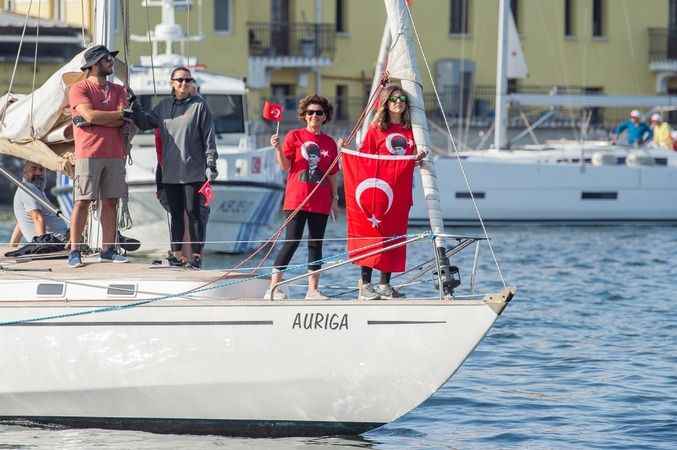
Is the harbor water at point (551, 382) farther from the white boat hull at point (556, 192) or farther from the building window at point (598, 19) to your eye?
the building window at point (598, 19)

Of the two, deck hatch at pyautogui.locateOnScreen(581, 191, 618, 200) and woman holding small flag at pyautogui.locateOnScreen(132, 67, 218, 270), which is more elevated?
woman holding small flag at pyautogui.locateOnScreen(132, 67, 218, 270)

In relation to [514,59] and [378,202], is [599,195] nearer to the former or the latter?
[514,59]

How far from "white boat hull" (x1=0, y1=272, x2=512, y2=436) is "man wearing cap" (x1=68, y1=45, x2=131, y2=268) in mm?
1007

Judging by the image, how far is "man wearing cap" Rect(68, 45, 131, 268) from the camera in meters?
11.6

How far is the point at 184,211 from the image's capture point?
40.7ft

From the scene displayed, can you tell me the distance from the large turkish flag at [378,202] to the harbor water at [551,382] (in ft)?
3.80

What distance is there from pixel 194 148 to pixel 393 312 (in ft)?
8.26

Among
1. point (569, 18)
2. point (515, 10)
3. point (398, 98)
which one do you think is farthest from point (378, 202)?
point (569, 18)

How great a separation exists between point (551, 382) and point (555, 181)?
1886 cm

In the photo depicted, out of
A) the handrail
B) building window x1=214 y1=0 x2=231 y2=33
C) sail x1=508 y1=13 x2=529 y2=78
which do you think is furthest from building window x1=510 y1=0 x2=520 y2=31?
the handrail

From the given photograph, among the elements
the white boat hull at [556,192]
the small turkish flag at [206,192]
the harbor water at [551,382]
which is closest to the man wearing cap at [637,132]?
the white boat hull at [556,192]

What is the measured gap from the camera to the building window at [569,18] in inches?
2016

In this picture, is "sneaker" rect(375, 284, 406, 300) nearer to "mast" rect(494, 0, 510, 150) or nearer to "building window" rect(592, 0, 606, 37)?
"mast" rect(494, 0, 510, 150)

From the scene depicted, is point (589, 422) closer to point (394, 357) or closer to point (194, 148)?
point (394, 357)
